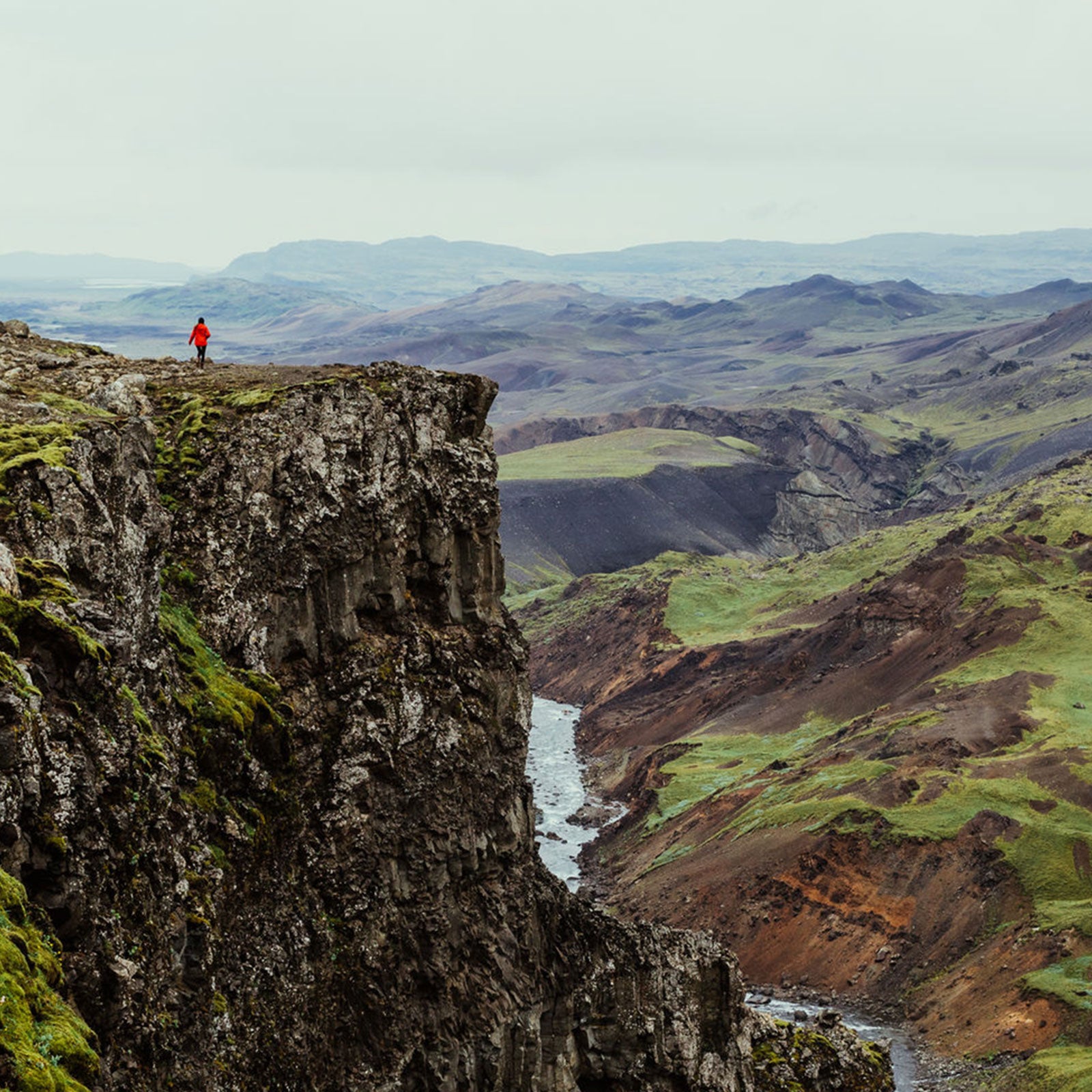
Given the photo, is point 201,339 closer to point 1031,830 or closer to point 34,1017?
point 34,1017

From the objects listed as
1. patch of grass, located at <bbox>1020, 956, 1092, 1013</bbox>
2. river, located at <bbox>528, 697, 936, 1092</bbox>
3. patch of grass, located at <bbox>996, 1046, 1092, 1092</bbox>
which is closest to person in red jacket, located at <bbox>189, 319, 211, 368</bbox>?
river, located at <bbox>528, 697, 936, 1092</bbox>

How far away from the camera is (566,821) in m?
96.5

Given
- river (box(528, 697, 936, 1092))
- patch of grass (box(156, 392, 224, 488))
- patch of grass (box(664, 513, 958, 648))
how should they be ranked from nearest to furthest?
1. patch of grass (box(156, 392, 224, 488))
2. river (box(528, 697, 936, 1092))
3. patch of grass (box(664, 513, 958, 648))

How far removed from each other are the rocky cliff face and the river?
2442 cm

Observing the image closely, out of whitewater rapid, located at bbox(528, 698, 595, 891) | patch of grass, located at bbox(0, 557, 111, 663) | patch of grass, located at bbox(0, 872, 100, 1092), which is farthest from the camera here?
whitewater rapid, located at bbox(528, 698, 595, 891)

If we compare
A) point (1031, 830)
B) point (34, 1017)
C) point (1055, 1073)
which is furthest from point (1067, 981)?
point (34, 1017)

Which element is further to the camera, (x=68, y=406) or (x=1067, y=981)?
(x=1067, y=981)

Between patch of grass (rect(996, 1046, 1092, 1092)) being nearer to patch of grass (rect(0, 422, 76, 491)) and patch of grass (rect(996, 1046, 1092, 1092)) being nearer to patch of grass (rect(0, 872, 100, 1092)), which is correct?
patch of grass (rect(0, 872, 100, 1092))

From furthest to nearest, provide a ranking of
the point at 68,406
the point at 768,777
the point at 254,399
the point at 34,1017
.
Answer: the point at 768,777, the point at 254,399, the point at 68,406, the point at 34,1017

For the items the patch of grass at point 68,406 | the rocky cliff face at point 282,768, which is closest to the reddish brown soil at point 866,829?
the rocky cliff face at point 282,768

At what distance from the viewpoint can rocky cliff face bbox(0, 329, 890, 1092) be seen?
16719 millimetres

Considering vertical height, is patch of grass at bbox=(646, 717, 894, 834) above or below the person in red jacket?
below

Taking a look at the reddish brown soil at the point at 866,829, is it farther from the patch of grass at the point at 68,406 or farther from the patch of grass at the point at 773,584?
the patch of grass at the point at 68,406

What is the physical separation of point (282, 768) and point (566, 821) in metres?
74.0
